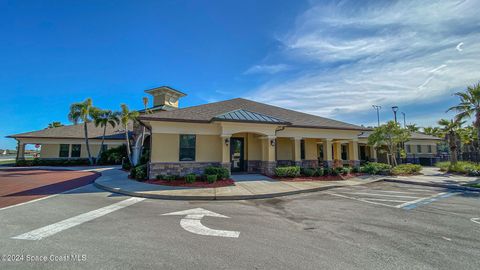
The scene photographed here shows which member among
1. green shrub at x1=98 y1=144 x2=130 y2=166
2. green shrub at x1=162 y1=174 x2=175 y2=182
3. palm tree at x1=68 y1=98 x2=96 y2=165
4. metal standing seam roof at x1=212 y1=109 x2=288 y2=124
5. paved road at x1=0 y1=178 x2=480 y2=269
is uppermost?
palm tree at x1=68 y1=98 x2=96 y2=165

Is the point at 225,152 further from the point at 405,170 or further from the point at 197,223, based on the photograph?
the point at 405,170

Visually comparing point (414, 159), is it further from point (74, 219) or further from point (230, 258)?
point (74, 219)

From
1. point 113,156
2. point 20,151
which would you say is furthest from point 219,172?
point 20,151

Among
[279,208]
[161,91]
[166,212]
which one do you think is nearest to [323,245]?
[279,208]

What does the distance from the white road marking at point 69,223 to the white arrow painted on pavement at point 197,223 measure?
6.45 feet

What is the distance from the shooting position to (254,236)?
4.27m

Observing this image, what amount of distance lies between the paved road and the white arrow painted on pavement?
7.1 inches

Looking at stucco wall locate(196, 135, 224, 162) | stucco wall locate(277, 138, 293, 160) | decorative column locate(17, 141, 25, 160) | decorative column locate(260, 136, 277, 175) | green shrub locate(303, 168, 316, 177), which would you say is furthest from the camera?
decorative column locate(17, 141, 25, 160)

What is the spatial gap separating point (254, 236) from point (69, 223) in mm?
4585

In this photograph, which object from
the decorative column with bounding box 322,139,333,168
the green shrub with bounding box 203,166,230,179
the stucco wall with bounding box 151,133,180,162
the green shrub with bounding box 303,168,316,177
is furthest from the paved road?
the decorative column with bounding box 322,139,333,168

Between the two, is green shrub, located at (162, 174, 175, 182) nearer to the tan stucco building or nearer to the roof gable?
the tan stucco building

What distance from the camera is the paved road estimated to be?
3.22 meters

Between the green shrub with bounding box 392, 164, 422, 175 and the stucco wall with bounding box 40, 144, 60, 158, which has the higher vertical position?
the stucco wall with bounding box 40, 144, 60, 158

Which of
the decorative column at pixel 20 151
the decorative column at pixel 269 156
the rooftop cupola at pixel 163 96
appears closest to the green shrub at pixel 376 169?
the decorative column at pixel 269 156
